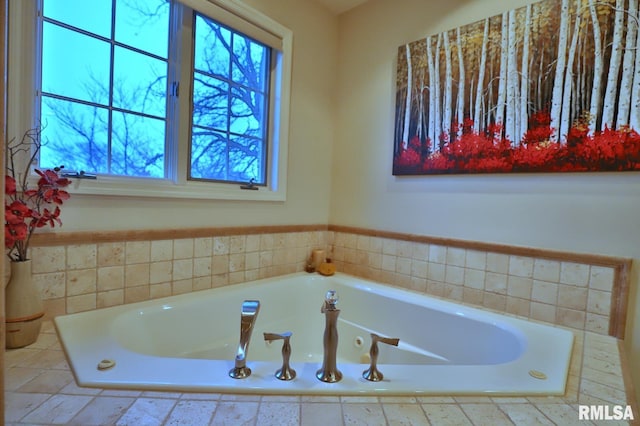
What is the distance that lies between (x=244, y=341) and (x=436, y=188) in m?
1.38

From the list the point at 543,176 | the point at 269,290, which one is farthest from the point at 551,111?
the point at 269,290

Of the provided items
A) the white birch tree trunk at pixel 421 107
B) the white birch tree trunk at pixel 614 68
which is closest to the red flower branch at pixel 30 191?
the white birch tree trunk at pixel 421 107

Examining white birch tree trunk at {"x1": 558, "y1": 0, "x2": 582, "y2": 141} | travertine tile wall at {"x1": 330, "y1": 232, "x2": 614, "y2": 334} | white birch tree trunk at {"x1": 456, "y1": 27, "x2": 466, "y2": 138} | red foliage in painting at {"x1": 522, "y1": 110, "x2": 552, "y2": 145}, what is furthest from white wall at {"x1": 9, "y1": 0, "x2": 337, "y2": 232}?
white birch tree trunk at {"x1": 558, "y1": 0, "x2": 582, "y2": 141}

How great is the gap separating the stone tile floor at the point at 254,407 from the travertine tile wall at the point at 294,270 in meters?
0.44

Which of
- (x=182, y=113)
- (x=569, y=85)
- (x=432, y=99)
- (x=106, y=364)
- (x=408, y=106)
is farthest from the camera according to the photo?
(x=408, y=106)

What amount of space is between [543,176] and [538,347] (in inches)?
30.7

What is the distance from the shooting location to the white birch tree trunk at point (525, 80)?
4.92 ft

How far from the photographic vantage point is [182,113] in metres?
1.60

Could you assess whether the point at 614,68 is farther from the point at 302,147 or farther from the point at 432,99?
the point at 302,147

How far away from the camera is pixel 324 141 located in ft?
7.61

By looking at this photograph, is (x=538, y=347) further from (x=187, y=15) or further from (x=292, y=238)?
(x=187, y=15)

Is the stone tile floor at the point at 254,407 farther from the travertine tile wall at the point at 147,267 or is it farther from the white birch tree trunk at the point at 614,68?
the white birch tree trunk at the point at 614,68

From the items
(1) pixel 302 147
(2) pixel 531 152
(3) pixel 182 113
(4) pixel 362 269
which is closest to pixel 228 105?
(3) pixel 182 113

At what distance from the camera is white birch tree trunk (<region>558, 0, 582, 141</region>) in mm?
1374
